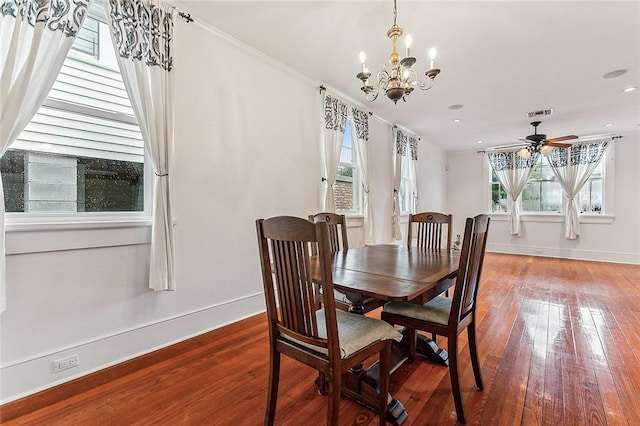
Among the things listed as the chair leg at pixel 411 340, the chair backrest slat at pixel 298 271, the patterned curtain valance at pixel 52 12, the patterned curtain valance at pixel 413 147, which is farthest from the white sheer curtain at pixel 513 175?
the patterned curtain valance at pixel 52 12

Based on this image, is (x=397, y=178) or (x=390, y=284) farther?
(x=397, y=178)

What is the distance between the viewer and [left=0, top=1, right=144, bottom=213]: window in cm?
179

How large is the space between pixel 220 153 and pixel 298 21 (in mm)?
1278

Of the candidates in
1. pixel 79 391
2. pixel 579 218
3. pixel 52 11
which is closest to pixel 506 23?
pixel 52 11

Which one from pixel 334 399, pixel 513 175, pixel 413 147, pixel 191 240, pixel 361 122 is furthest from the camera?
pixel 513 175

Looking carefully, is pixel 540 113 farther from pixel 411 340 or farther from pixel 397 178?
pixel 411 340

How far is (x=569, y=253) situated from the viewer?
6375mm

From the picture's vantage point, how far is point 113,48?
Answer: 2045 millimetres

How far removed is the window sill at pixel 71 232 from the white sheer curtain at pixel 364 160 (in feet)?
9.54

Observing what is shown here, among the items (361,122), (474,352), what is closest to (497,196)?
(361,122)

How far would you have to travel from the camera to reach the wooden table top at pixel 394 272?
4.57 feet

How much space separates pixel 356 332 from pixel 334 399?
295mm

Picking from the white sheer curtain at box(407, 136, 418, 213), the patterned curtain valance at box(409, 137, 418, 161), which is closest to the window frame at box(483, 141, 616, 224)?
the white sheer curtain at box(407, 136, 418, 213)

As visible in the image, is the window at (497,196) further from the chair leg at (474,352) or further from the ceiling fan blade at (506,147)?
the chair leg at (474,352)
